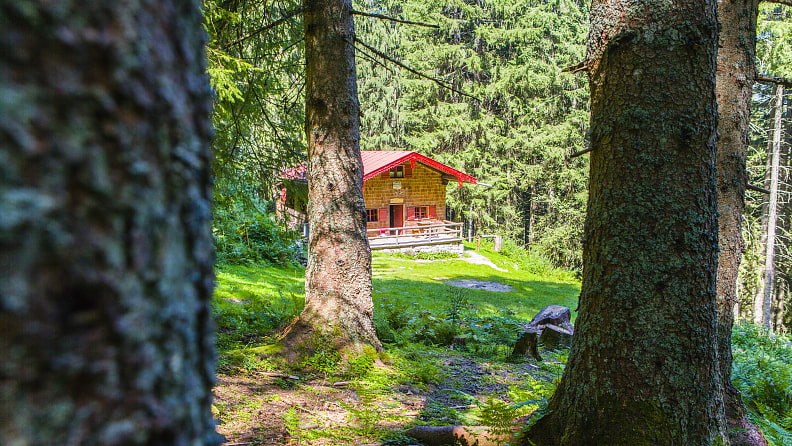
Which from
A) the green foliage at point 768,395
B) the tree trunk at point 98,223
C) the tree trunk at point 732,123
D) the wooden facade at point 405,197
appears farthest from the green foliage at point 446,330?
the wooden facade at point 405,197

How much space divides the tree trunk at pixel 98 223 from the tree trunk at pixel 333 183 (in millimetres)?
4862

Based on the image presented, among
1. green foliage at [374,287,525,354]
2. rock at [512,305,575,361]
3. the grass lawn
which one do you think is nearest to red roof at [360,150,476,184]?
the grass lawn

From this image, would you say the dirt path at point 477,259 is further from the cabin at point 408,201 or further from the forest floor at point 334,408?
the forest floor at point 334,408

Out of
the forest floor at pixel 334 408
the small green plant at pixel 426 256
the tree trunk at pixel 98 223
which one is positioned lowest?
the small green plant at pixel 426 256

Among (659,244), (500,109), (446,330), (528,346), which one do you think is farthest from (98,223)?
(500,109)

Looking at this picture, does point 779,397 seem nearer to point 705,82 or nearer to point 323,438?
point 705,82

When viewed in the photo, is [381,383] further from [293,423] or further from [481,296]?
[481,296]

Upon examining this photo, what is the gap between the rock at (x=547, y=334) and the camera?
705cm

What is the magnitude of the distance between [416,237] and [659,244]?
26896 mm

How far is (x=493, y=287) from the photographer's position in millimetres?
19469

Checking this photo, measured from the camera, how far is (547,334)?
26.9ft

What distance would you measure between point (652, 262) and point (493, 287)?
55.9ft

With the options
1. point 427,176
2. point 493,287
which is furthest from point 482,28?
point 493,287

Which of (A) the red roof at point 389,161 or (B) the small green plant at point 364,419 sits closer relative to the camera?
(B) the small green plant at point 364,419
